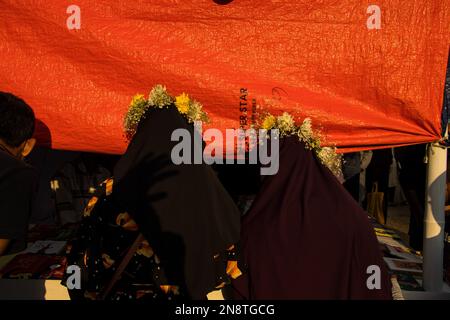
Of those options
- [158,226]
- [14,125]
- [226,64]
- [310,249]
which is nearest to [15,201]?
[14,125]

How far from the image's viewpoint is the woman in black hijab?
72.2 inches

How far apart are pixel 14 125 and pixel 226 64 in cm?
135

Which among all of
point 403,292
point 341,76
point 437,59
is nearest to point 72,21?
point 341,76

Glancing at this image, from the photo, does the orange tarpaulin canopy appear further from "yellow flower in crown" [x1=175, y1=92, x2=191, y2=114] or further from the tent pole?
"yellow flower in crown" [x1=175, y1=92, x2=191, y2=114]

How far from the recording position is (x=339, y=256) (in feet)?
6.97

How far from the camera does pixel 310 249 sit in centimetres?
212

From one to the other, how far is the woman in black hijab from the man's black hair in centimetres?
46

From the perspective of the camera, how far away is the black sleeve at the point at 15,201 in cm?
164

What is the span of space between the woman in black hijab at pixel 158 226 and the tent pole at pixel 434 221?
5.08ft

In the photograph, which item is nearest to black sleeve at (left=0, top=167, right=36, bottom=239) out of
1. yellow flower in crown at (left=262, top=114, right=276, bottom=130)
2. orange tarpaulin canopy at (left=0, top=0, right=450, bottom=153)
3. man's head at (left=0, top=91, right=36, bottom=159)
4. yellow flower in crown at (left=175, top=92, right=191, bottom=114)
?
man's head at (left=0, top=91, right=36, bottom=159)

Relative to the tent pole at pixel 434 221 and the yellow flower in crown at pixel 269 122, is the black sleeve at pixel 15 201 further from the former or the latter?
the tent pole at pixel 434 221

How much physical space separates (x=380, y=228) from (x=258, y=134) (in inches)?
87.0

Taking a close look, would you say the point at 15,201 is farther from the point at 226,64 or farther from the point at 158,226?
the point at 226,64
